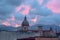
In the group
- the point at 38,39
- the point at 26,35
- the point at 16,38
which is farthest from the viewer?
the point at 26,35

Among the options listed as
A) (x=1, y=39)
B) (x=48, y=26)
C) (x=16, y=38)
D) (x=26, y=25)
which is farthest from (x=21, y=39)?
(x=26, y=25)

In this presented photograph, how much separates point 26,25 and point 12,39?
48.0m

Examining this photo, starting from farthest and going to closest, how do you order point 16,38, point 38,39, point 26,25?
point 26,25, point 16,38, point 38,39

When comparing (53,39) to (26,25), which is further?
(26,25)

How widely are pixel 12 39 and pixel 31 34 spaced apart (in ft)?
20.6

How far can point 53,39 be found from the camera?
1401 inches

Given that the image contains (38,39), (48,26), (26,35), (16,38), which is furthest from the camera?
(48,26)

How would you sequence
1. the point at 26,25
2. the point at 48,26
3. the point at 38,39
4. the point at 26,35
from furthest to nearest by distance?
the point at 26,25
the point at 48,26
the point at 26,35
the point at 38,39

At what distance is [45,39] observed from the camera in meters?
35.3

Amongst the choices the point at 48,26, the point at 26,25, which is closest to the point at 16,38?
the point at 48,26

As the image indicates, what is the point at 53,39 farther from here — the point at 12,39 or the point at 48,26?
the point at 48,26

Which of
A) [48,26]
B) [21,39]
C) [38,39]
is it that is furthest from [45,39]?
[48,26]

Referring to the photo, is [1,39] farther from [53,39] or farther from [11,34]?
[53,39]

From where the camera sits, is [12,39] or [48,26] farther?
[48,26]
